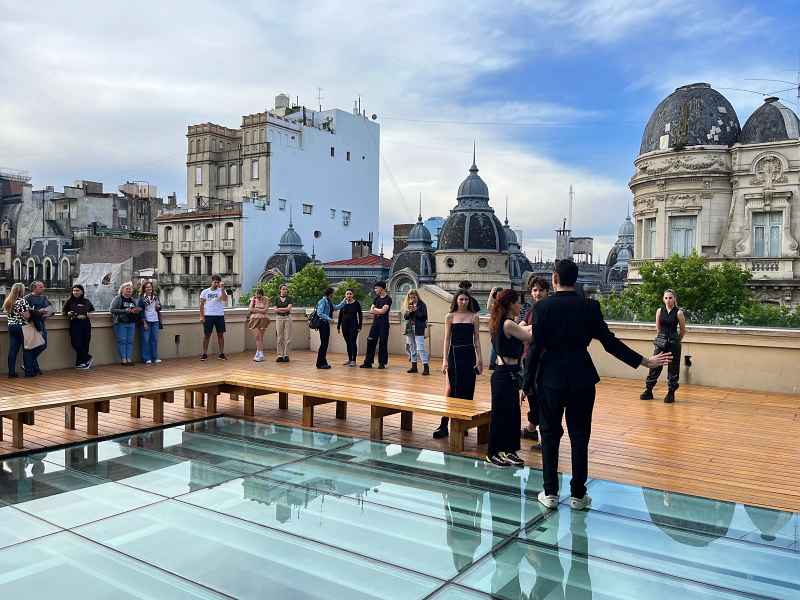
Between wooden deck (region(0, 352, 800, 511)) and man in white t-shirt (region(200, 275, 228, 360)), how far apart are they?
2.01 m

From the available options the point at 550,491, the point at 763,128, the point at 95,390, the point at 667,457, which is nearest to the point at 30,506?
the point at 95,390

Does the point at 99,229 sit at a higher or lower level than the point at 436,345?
higher

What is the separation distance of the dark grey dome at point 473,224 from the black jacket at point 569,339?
7034 centimetres

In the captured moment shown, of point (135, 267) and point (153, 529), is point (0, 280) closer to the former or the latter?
point (135, 267)

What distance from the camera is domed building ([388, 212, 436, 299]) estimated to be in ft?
250

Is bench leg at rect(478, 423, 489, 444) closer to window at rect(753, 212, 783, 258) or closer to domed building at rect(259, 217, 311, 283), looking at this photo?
window at rect(753, 212, 783, 258)

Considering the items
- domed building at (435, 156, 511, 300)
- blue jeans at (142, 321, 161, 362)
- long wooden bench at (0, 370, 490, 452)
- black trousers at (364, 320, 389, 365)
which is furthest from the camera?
domed building at (435, 156, 511, 300)

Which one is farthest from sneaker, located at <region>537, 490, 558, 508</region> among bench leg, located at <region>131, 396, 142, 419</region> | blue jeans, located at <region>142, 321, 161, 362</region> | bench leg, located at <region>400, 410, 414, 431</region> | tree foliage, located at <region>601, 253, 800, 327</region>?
tree foliage, located at <region>601, 253, 800, 327</region>

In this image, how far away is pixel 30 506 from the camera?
555 cm

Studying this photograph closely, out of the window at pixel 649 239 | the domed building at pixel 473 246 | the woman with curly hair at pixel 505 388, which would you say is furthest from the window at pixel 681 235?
the woman with curly hair at pixel 505 388

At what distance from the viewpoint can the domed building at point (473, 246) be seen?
7531cm

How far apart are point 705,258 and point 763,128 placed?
9.34 meters

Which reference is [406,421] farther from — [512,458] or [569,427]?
[569,427]

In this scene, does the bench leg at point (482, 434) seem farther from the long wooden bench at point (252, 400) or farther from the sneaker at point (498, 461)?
the sneaker at point (498, 461)
